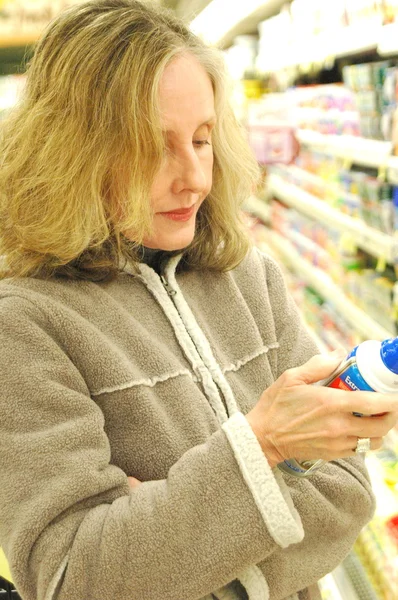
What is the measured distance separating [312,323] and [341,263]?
79 cm

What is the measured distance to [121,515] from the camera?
3.21 ft

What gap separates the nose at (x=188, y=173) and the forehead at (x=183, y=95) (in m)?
0.05

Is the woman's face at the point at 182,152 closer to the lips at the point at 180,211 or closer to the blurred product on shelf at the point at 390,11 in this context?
the lips at the point at 180,211

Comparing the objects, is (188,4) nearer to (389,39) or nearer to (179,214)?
(389,39)

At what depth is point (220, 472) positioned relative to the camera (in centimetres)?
98

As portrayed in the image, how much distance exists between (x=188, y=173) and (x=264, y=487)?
0.50m

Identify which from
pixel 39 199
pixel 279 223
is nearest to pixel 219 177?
pixel 39 199

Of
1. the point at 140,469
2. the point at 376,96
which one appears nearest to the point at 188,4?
the point at 376,96

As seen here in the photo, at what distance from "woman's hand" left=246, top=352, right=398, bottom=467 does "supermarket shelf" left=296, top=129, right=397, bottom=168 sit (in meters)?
1.61

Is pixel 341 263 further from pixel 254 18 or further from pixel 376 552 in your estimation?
pixel 254 18

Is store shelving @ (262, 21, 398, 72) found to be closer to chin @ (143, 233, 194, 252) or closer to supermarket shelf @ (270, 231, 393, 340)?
supermarket shelf @ (270, 231, 393, 340)

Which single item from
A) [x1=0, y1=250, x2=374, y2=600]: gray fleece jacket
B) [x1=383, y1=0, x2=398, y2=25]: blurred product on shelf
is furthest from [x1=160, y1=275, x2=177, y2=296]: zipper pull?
[x1=383, y1=0, x2=398, y2=25]: blurred product on shelf

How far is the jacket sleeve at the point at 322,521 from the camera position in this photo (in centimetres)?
114

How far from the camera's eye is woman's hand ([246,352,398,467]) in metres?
0.92
